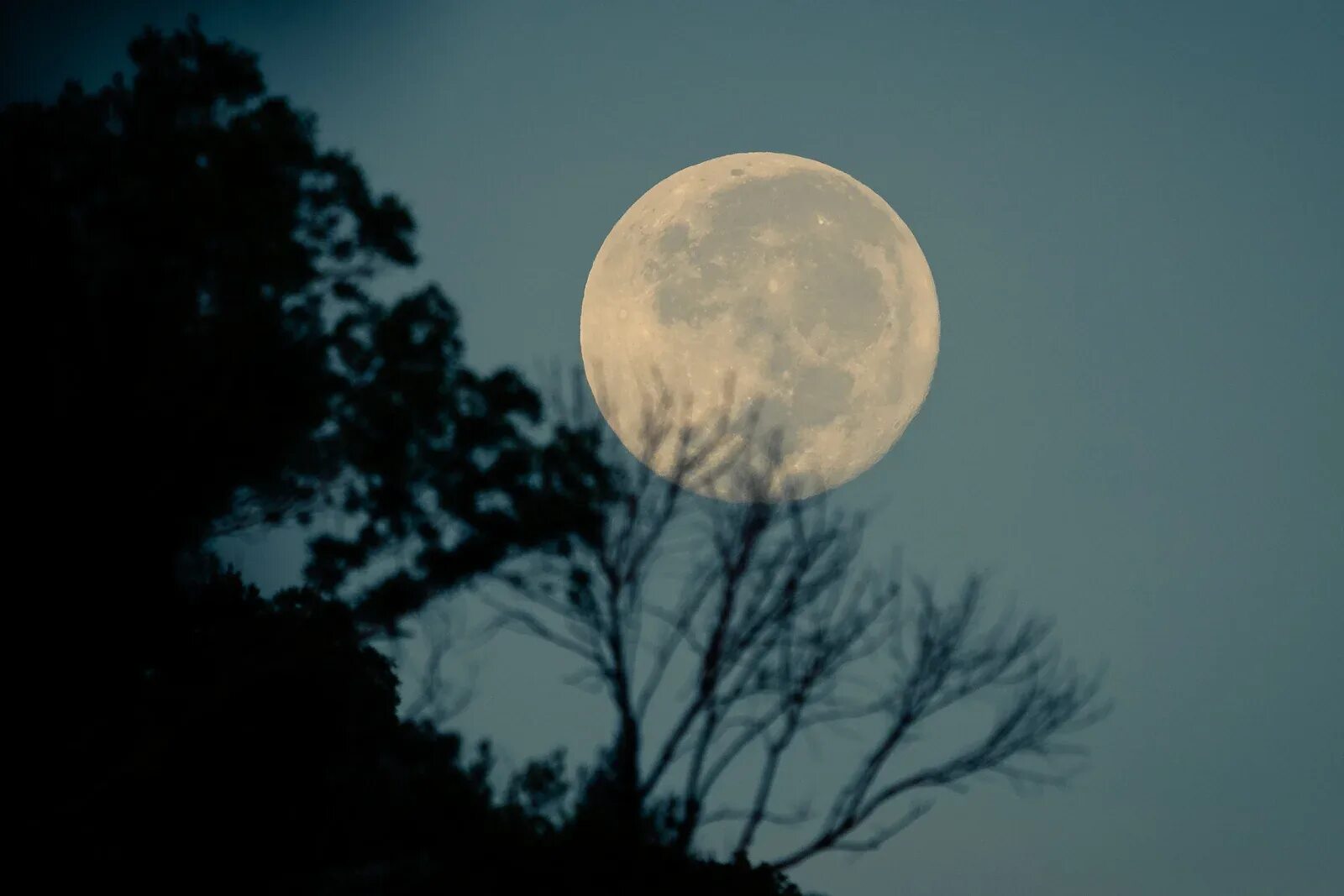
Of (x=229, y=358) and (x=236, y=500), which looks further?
(x=236, y=500)

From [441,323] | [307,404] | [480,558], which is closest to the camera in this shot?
[307,404]

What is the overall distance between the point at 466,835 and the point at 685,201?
7.42 m

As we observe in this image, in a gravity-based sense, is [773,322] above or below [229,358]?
above

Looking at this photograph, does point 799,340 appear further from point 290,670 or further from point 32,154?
point 32,154

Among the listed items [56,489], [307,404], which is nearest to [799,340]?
[307,404]

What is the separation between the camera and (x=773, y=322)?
1212 cm

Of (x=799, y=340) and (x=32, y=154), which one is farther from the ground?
(x=799, y=340)

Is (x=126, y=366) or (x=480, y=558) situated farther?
(x=480, y=558)

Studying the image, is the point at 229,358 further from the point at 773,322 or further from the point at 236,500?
the point at 773,322

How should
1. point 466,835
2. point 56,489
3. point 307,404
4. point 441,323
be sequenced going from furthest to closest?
point 441,323, point 307,404, point 466,835, point 56,489

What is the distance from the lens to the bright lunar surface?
36.2ft

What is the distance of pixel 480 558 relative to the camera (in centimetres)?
1309

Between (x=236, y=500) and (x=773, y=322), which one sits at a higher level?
(x=773, y=322)

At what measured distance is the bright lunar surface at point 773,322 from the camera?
36.2 feet
